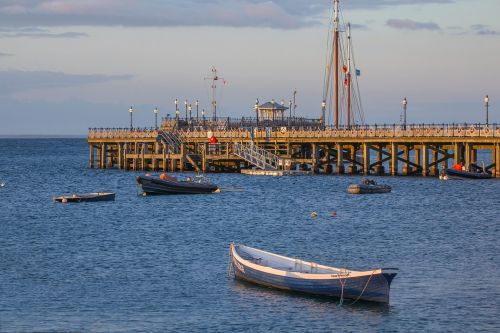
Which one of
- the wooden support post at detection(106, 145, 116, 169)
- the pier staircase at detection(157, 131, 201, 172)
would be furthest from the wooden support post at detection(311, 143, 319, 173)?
the wooden support post at detection(106, 145, 116, 169)

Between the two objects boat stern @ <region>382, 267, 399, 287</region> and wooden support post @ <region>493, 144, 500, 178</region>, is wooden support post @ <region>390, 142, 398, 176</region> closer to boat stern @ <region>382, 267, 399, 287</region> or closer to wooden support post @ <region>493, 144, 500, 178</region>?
wooden support post @ <region>493, 144, 500, 178</region>

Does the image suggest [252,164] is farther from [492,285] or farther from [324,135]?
[492,285]

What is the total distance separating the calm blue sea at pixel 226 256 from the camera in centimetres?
4247

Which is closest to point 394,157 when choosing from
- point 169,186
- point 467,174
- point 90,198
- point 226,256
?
point 467,174

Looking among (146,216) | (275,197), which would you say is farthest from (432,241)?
(275,197)

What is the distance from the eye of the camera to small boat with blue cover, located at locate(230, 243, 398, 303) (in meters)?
44.0

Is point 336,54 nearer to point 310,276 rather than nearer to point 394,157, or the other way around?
point 394,157

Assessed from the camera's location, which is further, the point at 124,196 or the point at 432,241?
the point at 124,196

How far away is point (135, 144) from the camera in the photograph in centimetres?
13900

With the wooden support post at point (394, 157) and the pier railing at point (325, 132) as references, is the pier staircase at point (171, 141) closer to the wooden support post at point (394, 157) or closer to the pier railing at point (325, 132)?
the pier railing at point (325, 132)

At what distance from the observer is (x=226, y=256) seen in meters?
57.7

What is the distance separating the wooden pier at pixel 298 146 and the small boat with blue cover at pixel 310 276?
55582mm

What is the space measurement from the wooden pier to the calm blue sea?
5394 mm

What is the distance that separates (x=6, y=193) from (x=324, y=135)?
34073 millimetres
